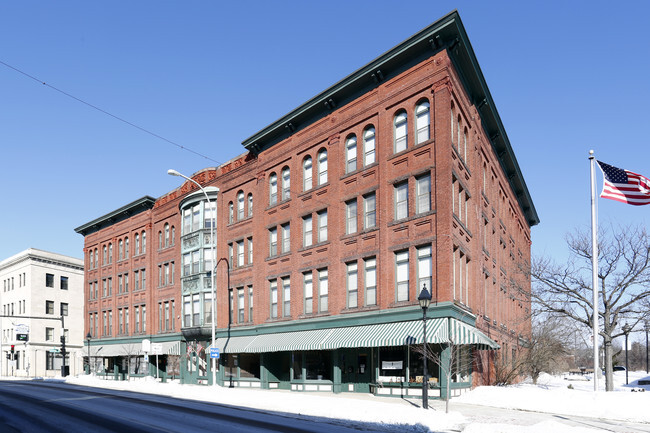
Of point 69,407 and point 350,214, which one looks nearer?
point 69,407

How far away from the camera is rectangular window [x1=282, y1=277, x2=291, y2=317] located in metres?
36.0

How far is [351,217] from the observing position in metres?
32.2

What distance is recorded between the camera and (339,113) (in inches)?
1315

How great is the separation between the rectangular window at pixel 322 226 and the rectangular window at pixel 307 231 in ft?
3.17

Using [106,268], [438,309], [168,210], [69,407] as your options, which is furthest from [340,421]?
[106,268]

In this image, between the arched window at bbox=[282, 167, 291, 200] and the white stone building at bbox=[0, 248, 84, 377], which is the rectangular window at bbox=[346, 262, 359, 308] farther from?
the white stone building at bbox=[0, 248, 84, 377]

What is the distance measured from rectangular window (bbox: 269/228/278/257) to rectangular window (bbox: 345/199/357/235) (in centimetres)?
706

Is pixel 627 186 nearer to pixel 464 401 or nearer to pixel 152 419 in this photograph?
pixel 464 401

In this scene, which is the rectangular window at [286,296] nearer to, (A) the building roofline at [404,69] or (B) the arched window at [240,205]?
(B) the arched window at [240,205]

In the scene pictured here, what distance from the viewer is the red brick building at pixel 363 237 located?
2769cm

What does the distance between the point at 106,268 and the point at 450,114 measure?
44553mm

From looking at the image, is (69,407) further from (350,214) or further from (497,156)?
(497,156)

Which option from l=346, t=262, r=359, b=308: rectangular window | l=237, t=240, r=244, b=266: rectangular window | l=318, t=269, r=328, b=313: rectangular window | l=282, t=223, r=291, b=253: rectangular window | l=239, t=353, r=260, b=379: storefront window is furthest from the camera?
l=237, t=240, r=244, b=266: rectangular window

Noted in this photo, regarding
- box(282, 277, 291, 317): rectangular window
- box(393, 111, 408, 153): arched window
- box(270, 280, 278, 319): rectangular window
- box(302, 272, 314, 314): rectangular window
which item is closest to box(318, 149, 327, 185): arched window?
box(302, 272, 314, 314): rectangular window
